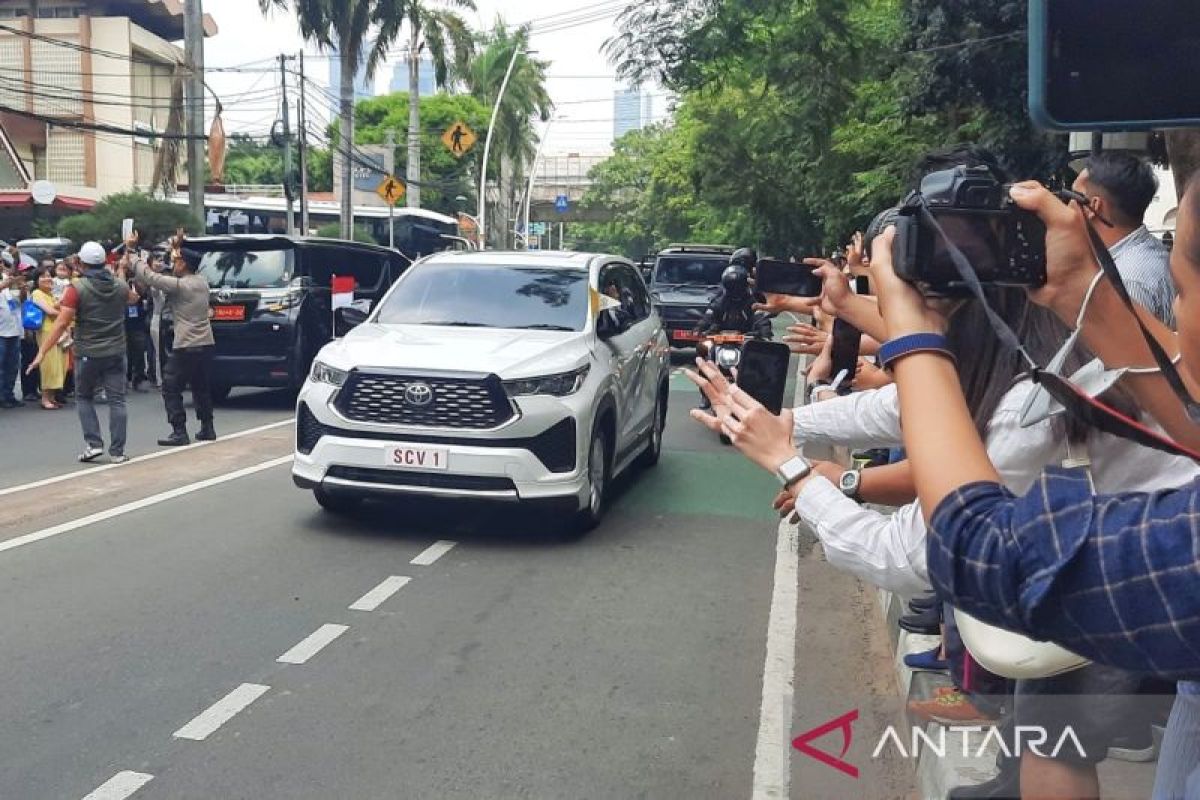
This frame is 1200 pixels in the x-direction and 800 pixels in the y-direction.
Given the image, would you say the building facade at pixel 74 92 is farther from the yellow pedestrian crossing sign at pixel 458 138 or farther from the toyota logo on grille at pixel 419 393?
the toyota logo on grille at pixel 419 393

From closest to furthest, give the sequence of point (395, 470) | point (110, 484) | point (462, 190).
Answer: point (395, 470)
point (110, 484)
point (462, 190)

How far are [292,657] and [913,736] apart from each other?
2.74m

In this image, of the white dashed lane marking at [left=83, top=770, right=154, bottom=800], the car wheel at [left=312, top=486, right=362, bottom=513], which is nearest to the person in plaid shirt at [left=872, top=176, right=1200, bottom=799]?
the white dashed lane marking at [left=83, top=770, right=154, bottom=800]

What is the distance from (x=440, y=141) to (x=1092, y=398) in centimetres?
6661

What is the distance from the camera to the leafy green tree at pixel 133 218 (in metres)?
25.6

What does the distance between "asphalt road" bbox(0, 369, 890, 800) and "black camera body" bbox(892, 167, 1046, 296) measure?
2.68 m

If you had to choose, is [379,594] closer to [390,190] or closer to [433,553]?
[433,553]

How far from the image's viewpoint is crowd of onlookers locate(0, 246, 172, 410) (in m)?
13.9

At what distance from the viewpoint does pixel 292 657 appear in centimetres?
530

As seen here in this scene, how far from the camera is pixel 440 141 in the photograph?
66.1 meters

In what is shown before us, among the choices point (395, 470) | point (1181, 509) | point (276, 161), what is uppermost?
point (276, 161)

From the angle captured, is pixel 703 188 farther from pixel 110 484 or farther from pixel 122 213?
pixel 110 484

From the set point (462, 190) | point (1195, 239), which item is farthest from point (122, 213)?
point (462, 190)

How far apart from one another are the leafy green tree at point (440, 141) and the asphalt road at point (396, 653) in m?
57.1
